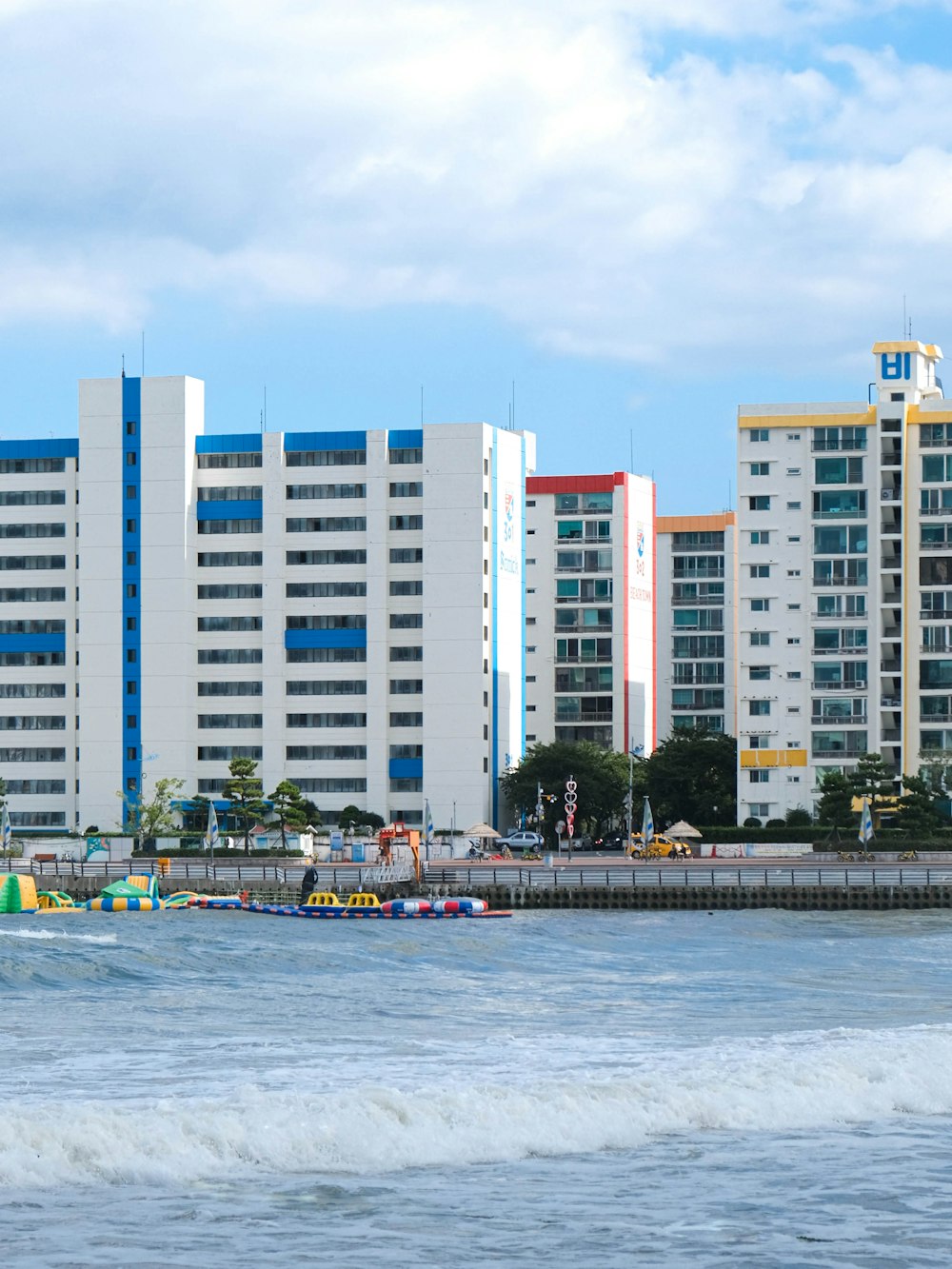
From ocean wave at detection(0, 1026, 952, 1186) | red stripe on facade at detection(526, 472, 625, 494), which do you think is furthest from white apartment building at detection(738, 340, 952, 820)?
ocean wave at detection(0, 1026, 952, 1186)

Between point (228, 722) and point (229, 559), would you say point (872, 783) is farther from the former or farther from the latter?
point (229, 559)

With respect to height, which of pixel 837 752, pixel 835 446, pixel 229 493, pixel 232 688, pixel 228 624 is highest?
pixel 835 446

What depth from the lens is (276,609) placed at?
434ft

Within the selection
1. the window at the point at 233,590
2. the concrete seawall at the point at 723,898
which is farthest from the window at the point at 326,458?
the concrete seawall at the point at 723,898

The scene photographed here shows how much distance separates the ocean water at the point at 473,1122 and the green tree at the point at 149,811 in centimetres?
7302

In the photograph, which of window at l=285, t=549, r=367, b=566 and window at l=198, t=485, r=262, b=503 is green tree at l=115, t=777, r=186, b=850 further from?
window at l=198, t=485, r=262, b=503

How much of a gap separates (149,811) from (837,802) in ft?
137

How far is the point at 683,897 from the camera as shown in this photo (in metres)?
87.2

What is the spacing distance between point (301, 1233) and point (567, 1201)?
3231 millimetres

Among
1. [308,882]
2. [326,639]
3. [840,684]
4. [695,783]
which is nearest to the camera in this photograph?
[308,882]

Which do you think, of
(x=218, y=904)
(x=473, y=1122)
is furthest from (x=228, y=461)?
(x=473, y=1122)

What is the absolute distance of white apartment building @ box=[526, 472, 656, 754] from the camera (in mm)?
150125

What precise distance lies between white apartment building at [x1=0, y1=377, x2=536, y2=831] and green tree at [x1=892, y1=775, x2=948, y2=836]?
2948cm

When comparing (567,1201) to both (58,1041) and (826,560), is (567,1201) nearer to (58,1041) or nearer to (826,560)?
(58,1041)
